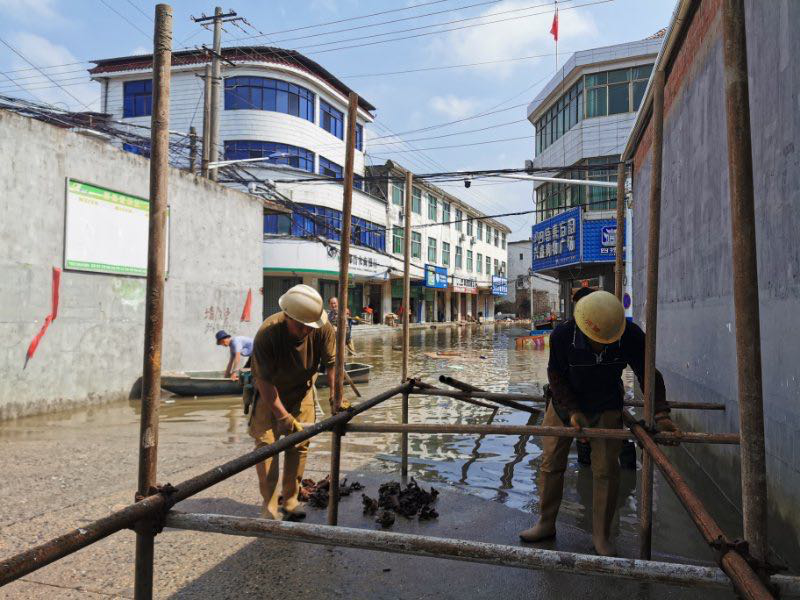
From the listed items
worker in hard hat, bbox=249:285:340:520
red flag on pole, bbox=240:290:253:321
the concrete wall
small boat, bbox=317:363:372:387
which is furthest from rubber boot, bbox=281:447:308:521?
red flag on pole, bbox=240:290:253:321

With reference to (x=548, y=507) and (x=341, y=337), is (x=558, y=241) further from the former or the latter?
(x=341, y=337)

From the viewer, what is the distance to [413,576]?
333 centimetres

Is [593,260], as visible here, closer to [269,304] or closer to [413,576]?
[269,304]

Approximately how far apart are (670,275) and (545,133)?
22344 millimetres

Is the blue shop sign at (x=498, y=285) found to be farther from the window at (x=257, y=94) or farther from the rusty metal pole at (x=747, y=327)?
the rusty metal pole at (x=747, y=327)

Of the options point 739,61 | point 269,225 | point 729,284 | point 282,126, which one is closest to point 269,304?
point 269,225

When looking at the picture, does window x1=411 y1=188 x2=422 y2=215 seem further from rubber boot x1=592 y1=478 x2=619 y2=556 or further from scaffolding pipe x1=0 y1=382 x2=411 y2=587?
scaffolding pipe x1=0 y1=382 x2=411 y2=587

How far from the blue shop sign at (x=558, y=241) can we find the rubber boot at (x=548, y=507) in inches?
761

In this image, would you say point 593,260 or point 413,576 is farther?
point 593,260

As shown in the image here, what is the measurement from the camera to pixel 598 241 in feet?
72.4

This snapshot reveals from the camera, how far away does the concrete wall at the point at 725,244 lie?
338cm

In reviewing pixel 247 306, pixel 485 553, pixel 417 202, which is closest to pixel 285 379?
pixel 485 553

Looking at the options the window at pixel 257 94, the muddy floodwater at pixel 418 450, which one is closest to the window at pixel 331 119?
the window at pixel 257 94

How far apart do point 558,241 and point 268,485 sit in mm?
21957
